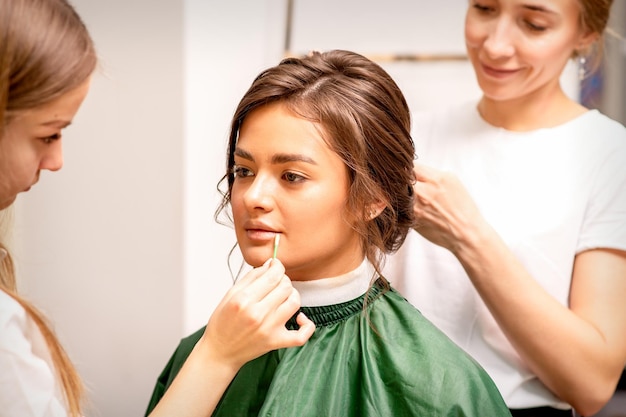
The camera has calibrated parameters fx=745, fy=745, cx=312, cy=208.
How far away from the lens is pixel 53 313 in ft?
7.07

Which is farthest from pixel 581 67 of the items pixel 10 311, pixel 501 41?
pixel 10 311

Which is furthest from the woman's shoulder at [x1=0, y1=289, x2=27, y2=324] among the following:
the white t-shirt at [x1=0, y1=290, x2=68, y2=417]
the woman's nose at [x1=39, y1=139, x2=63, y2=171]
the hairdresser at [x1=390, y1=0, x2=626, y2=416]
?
the hairdresser at [x1=390, y1=0, x2=626, y2=416]

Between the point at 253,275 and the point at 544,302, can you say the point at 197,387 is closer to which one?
the point at 253,275

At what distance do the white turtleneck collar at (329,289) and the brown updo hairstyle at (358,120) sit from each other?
0.06 meters

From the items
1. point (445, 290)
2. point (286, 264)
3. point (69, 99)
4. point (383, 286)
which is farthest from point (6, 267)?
point (445, 290)

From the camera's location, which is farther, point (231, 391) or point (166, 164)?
point (166, 164)

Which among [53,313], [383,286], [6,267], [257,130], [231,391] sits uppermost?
[257,130]

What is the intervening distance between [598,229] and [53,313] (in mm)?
1503

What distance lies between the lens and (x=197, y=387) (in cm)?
110

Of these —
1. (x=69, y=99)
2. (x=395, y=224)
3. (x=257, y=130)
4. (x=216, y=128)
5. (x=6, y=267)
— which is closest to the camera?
(x=69, y=99)

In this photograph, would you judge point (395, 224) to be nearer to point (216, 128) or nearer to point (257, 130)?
point (257, 130)

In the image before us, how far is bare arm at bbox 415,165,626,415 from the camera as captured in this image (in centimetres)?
143

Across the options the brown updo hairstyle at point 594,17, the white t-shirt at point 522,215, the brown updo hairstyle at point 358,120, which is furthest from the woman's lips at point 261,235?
the brown updo hairstyle at point 594,17

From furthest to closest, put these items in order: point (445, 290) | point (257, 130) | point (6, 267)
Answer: point (445, 290) → point (257, 130) → point (6, 267)
